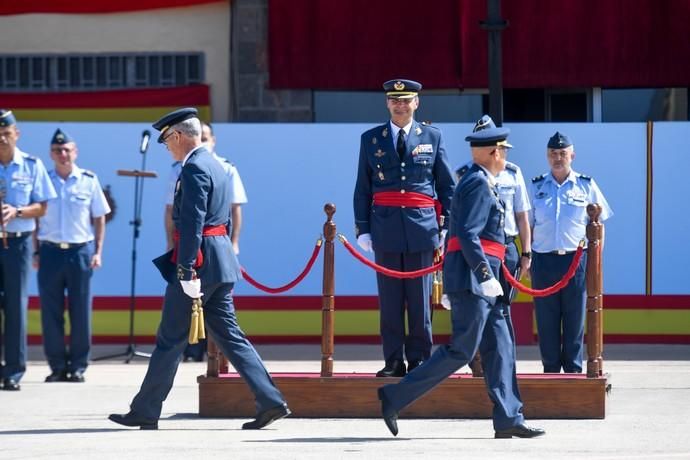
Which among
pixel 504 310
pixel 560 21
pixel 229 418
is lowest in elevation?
pixel 229 418

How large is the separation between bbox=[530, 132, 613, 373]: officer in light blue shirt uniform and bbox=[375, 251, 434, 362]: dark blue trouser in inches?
60.0

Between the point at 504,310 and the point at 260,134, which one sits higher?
the point at 260,134

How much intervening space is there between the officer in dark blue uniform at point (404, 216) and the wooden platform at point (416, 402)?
0.76ft

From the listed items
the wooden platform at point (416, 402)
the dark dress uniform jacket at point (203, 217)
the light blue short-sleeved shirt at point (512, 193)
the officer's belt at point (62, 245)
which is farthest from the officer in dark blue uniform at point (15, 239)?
the light blue short-sleeved shirt at point (512, 193)

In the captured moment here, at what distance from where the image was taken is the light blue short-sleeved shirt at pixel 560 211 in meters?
11.9

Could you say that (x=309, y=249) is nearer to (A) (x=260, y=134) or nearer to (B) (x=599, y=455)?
(A) (x=260, y=134)

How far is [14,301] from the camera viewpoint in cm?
1248

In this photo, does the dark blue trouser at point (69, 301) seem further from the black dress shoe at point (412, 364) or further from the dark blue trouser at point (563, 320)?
the dark blue trouser at point (563, 320)

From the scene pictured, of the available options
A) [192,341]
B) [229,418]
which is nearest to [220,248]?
[192,341]

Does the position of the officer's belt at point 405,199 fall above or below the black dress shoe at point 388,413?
above

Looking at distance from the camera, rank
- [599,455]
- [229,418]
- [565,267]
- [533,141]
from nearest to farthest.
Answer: [599,455], [229,418], [565,267], [533,141]

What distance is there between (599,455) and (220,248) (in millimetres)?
2650

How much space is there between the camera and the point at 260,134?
48.3 feet

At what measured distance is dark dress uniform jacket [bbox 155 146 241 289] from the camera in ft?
31.9
